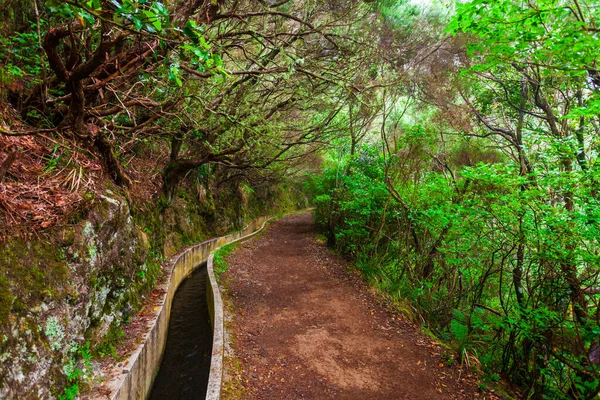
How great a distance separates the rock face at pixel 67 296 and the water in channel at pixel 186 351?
1300 millimetres

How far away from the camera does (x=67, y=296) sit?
3.86 meters

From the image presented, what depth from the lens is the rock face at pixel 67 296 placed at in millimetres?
3084

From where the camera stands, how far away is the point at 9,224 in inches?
133

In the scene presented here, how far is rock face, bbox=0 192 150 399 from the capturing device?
3.05 m

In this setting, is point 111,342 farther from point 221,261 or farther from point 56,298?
point 221,261

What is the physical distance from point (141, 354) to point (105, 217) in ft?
7.75

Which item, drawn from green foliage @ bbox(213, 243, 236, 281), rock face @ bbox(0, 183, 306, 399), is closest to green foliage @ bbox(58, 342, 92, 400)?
rock face @ bbox(0, 183, 306, 399)

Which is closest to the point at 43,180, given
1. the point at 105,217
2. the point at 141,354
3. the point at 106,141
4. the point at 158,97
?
the point at 105,217

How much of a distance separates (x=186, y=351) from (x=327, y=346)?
10.2 feet

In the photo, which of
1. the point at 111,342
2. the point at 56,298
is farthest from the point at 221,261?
the point at 56,298

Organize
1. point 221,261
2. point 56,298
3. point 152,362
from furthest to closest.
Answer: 1. point 221,261
2. point 152,362
3. point 56,298

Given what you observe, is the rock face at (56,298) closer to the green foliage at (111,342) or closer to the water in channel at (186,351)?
the green foliage at (111,342)

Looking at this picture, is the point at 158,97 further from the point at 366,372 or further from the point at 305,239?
the point at 305,239

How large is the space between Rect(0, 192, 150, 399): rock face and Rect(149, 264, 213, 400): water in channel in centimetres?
156
